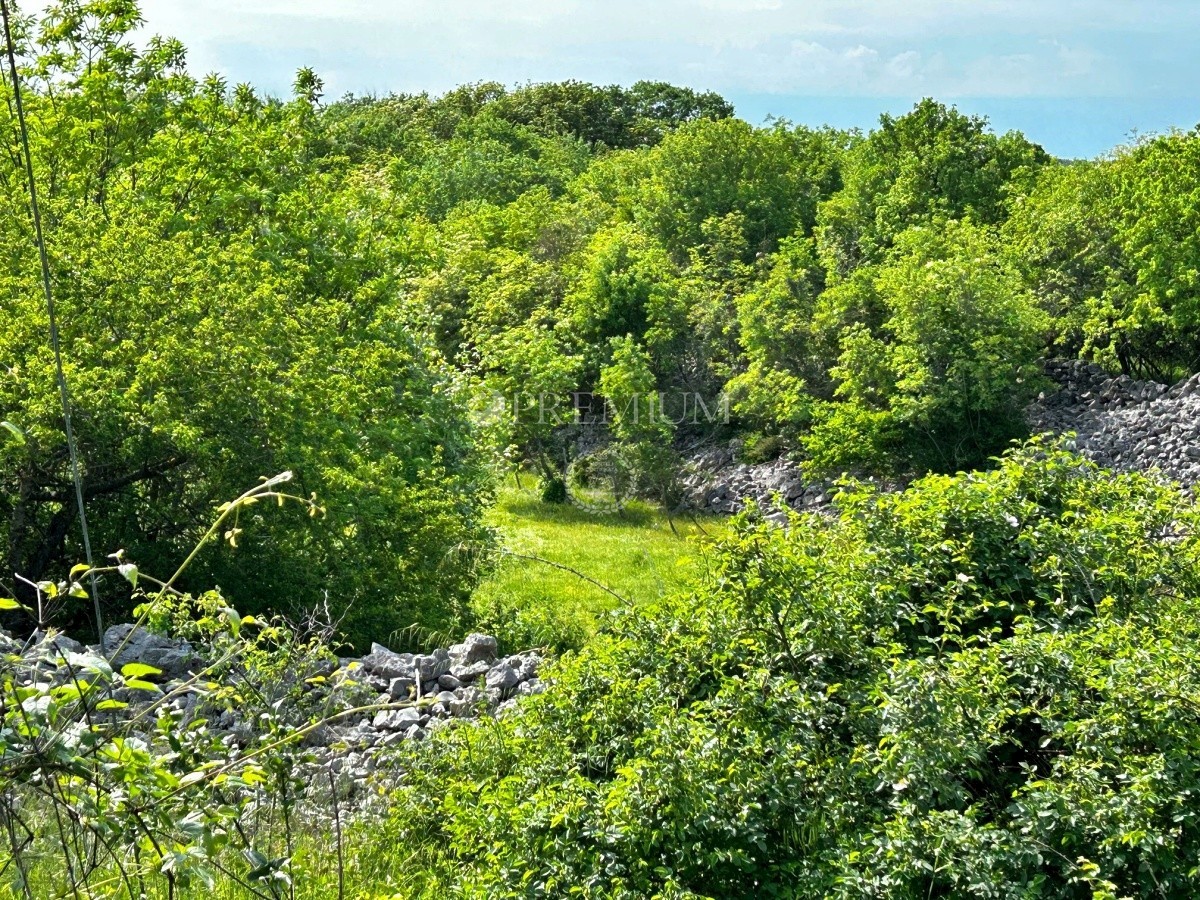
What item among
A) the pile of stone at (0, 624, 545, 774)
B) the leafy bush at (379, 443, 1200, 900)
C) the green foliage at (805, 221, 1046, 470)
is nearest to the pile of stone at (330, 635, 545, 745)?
the pile of stone at (0, 624, 545, 774)

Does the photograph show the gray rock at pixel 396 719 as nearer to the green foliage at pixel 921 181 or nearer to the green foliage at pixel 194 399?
the green foliage at pixel 194 399

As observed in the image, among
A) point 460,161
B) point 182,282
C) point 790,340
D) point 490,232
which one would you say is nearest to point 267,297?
point 182,282

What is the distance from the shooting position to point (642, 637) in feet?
20.0

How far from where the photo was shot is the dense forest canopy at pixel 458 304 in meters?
10.9

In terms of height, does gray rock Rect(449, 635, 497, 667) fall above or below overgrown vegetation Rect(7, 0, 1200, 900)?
below

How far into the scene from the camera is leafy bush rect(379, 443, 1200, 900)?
4.35m

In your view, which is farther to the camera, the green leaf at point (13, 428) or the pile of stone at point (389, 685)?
the pile of stone at point (389, 685)

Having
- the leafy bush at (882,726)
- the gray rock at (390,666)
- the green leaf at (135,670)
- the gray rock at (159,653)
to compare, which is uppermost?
the green leaf at (135,670)

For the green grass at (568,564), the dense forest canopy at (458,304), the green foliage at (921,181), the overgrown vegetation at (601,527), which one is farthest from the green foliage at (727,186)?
the green grass at (568,564)

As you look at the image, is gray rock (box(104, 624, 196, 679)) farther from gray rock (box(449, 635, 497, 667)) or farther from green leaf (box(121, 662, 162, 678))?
green leaf (box(121, 662, 162, 678))

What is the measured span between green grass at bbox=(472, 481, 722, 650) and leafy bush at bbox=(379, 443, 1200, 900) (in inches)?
168

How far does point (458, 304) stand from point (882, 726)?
26.3 m

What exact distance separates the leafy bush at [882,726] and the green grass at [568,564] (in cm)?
427

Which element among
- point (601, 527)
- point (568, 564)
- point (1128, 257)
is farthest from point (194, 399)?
point (1128, 257)
